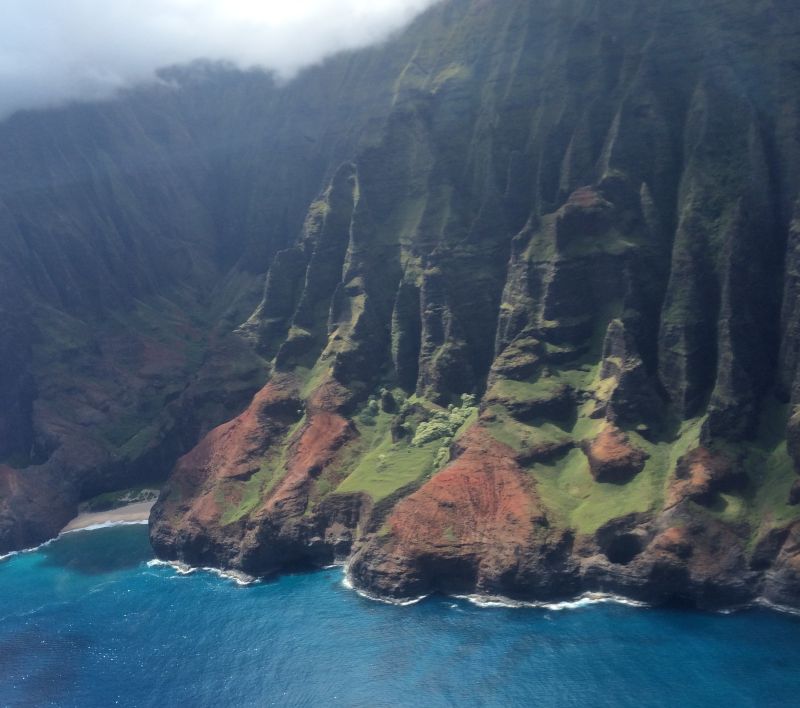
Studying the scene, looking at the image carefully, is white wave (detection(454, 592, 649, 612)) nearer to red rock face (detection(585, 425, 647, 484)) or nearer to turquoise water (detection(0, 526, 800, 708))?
turquoise water (detection(0, 526, 800, 708))

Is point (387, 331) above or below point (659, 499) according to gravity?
above

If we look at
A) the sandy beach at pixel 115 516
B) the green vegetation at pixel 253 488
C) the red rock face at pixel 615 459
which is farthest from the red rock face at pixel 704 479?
the sandy beach at pixel 115 516

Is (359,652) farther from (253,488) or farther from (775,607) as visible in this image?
(775,607)

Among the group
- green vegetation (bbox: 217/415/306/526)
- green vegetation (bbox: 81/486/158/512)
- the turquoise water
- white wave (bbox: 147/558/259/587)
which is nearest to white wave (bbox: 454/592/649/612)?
the turquoise water

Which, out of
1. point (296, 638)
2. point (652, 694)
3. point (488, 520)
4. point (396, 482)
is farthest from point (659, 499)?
point (296, 638)

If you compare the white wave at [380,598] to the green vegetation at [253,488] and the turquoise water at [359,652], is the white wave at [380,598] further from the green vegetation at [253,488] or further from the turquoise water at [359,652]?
the green vegetation at [253,488]

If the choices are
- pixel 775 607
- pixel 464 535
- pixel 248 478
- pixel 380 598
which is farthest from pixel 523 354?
pixel 775 607

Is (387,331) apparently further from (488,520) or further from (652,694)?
(652,694)

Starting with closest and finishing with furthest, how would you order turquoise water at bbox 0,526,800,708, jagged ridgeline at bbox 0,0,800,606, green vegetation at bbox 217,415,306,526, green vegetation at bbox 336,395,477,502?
turquoise water at bbox 0,526,800,708 < jagged ridgeline at bbox 0,0,800,606 < green vegetation at bbox 336,395,477,502 < green vegetation at bbox 217,415,306,526
